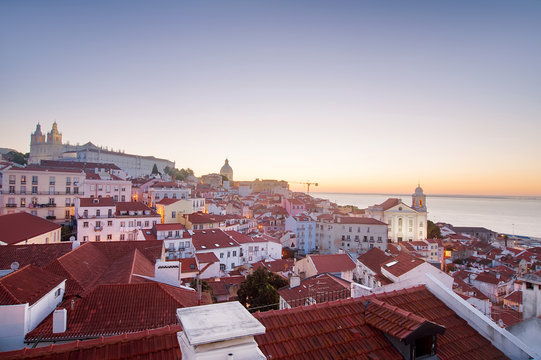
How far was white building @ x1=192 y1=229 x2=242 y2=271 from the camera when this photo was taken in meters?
34.8

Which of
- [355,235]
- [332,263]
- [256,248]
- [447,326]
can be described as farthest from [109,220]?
[447,326]

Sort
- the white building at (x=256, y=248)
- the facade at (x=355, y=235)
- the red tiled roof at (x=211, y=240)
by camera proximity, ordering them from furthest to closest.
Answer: the facade at (x=355, y=235), the white building at (x=256, y=248), the red tiled roof at (x=211, y=240)

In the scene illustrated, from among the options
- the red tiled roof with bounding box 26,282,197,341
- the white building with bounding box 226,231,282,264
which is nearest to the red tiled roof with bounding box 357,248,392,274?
the white building with bounding box 226,231,282,264

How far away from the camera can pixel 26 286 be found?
366 inches

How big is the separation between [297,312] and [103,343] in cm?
237

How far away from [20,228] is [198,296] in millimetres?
22597

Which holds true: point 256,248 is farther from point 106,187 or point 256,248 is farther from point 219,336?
point 219,336

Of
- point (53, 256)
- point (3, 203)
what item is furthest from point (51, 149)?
point (53, 256)

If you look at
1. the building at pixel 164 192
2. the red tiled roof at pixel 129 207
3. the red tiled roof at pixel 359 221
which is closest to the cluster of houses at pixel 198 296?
the red tiled roof at pixel 129 207

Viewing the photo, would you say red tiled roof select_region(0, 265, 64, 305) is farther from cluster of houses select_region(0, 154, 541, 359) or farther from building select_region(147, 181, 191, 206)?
building select_region(147, 181, 191, 206)

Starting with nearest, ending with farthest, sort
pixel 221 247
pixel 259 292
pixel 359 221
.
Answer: pixel 259 292, pixel 221 247, pixel 359 221

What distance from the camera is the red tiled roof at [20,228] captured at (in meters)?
23.7

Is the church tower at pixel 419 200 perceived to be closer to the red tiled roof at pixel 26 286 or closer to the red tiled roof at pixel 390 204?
the red tiled roof at pixel 390 204

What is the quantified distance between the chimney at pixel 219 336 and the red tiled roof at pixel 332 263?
26.2 m
